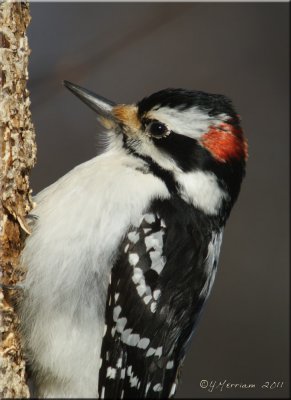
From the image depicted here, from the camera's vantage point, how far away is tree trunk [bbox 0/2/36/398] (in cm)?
297

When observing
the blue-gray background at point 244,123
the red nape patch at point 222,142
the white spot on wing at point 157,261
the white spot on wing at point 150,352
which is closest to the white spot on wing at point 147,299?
the white spot on wing at point 157,261

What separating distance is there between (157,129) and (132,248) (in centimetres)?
62

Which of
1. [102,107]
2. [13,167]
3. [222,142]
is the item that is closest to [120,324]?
[13,167]

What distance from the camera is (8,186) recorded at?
3023mm

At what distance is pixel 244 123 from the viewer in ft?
19.4

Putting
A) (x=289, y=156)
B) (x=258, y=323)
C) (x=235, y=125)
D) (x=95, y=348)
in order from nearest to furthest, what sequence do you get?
(x=95, y=348)
(x=235, y=125)
(x=258, y=323)
(x=289, y=156)

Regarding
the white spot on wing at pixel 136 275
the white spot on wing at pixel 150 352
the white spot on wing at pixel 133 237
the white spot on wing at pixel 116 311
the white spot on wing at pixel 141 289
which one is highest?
the white spot on wing at pixel 133 237

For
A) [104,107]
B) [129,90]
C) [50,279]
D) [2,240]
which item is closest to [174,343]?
[50,279]

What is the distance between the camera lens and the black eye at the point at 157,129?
11.2 ft

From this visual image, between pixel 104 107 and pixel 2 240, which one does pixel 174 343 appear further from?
pixel 104 107

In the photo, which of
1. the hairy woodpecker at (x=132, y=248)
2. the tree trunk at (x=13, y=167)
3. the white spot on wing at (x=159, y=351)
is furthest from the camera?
the white spot on wing at (x=159, y=351)

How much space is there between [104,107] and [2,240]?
90cm

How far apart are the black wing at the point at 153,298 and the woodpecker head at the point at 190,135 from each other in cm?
22

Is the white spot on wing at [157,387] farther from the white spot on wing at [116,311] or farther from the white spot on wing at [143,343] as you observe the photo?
the white spot on wing at [116,311]
